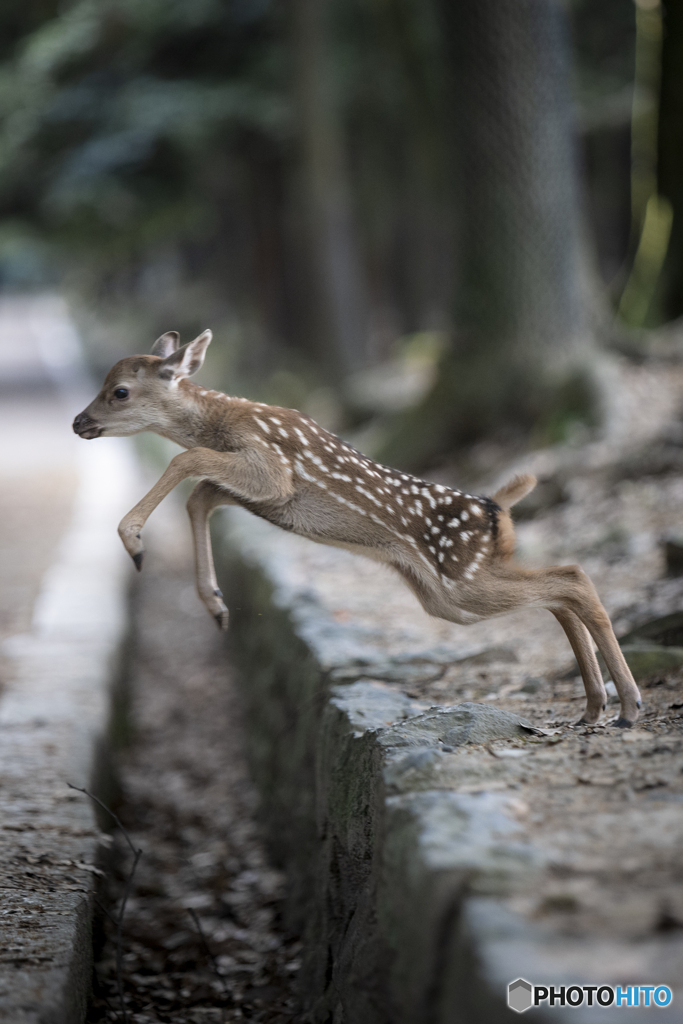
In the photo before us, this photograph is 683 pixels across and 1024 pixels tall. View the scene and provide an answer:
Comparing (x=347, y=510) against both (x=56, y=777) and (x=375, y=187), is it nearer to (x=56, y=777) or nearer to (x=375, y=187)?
(x=56, y=777)

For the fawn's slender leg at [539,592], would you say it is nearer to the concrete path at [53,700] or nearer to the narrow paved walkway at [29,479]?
the concrete path at [53,700]

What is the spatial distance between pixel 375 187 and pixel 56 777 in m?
16.9

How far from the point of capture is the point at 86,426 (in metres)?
3.63

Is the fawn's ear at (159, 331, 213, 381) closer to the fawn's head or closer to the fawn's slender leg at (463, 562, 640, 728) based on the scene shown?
the fawn's head

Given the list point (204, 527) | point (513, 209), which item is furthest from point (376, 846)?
point (513, 209)

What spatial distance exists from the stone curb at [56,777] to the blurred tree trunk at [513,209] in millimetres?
3583

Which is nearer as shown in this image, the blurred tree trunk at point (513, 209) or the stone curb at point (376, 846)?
the stone curb at point (376, 846)

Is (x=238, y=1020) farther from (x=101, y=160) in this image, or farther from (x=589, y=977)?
(x=101, y=160)

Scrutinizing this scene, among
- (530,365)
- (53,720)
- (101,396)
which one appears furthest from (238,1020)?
(530,365)

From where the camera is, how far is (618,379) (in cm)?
816

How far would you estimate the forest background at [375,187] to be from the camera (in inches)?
325

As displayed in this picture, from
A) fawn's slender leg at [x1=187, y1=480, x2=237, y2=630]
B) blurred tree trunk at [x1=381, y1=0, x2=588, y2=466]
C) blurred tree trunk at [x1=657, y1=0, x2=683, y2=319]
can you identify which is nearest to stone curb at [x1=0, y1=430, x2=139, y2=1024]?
fawn's slender leg at [x1=187, y1=480, x2=237, y2=630]

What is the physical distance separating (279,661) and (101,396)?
2276mm

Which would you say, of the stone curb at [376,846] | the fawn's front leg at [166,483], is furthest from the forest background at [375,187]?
the fawn's front leg at [166,483]
